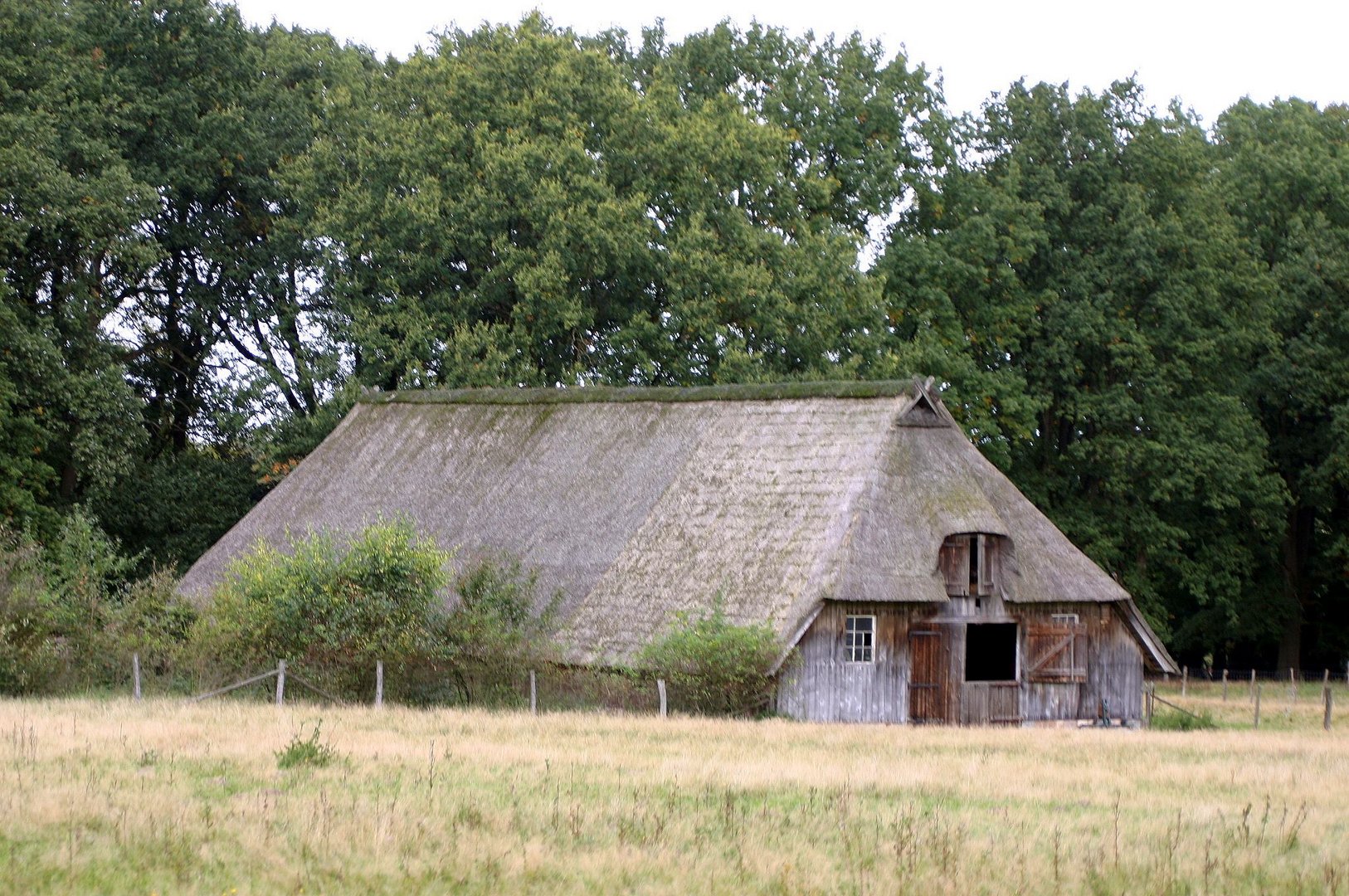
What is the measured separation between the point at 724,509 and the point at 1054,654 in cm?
635

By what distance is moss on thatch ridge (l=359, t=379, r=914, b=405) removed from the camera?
32.2 m

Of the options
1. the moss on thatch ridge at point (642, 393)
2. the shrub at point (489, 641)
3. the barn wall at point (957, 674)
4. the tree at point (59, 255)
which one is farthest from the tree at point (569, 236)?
the shrub at point (489, 641)

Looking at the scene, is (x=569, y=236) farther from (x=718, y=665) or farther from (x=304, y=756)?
(x=304, y=756)

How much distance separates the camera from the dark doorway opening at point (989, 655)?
34188mm

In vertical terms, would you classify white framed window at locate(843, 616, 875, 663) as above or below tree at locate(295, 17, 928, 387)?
below

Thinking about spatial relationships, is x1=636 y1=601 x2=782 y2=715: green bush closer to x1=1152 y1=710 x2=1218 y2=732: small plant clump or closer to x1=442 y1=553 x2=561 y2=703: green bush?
x1=442 y1=553 x2=561 y2=703: green bush

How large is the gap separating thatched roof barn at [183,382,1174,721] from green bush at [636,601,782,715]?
742 millimetres

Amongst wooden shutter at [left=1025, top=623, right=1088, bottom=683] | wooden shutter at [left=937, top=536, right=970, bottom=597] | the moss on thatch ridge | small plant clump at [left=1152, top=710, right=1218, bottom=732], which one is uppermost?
the moss on thatch ridge

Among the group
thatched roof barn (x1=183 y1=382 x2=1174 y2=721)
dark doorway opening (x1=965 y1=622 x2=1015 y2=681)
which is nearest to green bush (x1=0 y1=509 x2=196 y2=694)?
thatched roof barn (x1=183 y1=382 x2=1174 y2=721)

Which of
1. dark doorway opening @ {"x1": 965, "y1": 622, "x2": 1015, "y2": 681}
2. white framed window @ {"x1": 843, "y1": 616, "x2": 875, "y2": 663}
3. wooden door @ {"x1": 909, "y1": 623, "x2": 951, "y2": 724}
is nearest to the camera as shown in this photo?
white framed window @ {"x1": 843, "y1": 616, "x2": 875, "y2": 663}

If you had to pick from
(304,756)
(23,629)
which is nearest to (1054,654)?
(304,756)

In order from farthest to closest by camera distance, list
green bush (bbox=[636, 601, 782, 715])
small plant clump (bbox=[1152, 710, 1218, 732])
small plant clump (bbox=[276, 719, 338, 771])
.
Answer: small plant clump (bbox=[1152, 710, 1218, 732]), green bush (bbox=[636, 601, 782, 715]), small plant clump (bbox=[276, 719, 338, 771])

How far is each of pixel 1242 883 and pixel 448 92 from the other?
32.9 m

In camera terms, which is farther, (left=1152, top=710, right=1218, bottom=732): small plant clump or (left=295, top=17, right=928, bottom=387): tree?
(left=295, top=17, right=928, bottom=387): tree
